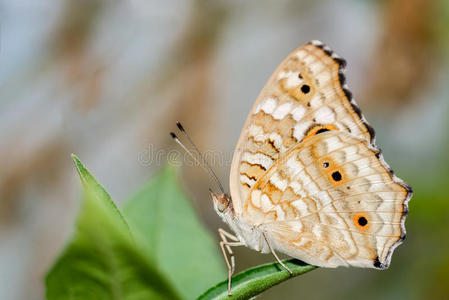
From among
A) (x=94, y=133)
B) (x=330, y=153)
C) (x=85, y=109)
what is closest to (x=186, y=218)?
(x=330, y=153)

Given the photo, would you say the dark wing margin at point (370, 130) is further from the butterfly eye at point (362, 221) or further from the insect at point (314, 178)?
the butterfly eye at point (362, 221)

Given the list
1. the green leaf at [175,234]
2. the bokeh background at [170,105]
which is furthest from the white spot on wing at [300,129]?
the bokeh background at [170,105]

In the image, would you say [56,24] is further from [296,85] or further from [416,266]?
[416,266]

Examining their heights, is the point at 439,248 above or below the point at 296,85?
below

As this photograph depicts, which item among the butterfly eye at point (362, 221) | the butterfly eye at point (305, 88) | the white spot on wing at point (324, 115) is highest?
the butterfly eye at point (305, 88)

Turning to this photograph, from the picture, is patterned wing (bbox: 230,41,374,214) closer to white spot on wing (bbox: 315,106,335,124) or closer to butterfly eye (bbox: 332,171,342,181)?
white spot on wing (bbox: 315,106,335,124)

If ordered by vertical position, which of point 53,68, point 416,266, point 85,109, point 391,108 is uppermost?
point 53,68
